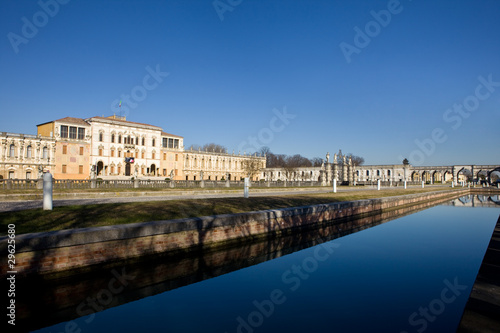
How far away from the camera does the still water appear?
5.95 m

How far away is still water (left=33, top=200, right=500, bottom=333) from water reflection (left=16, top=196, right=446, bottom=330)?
158 mm

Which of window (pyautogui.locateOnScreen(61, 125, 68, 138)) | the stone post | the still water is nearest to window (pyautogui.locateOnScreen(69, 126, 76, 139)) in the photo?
window (pyautogui.locateOnScreen(61, 125, 68, 138))

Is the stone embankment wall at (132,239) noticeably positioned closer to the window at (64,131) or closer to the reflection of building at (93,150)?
the reflection of building at (93,150)

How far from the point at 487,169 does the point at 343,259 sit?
405 feet

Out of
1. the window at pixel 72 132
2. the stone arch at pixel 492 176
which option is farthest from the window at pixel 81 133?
the stone arch at pixel 492 176

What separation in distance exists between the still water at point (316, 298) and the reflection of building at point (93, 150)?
52563mm

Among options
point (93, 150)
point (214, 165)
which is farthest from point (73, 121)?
point (214, 165)

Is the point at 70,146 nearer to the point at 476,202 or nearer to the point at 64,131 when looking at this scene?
the point at 64,131

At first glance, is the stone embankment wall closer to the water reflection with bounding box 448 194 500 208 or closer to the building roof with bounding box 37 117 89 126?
the water reflection with bounding box 448 194 500 208

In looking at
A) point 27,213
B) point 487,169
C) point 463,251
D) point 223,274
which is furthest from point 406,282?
point 487,169

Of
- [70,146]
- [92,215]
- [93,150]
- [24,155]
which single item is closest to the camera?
[92,215]

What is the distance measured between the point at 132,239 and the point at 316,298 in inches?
191

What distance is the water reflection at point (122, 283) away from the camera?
20.7 feet

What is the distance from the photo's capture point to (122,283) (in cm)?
775
